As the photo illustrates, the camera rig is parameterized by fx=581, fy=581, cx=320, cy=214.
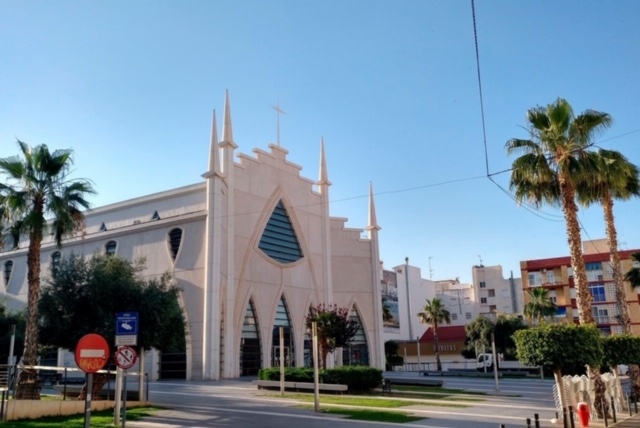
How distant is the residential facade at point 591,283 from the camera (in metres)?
63.9

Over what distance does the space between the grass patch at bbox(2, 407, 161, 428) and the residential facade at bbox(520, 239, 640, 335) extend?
59096 mm

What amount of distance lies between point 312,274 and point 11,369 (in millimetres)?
31289

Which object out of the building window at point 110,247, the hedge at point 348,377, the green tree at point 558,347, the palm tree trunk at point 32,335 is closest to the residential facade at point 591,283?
the hedge at point 348,377

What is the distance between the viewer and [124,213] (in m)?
42.9

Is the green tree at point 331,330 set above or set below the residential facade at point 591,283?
below

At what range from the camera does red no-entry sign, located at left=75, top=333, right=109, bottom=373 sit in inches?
412

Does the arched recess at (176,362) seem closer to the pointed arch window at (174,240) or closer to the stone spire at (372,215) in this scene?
the pointed arch window at (174,240)

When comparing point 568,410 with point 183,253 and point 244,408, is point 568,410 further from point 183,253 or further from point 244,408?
point 183,253

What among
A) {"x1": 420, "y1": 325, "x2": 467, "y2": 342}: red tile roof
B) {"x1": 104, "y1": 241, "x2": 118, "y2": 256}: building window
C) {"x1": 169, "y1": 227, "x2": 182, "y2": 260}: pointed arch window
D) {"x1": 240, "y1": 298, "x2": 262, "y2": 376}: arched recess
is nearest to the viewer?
{"x1": 169, "y1": 227, "x2": 182, "y2": 260}: pointed arch window

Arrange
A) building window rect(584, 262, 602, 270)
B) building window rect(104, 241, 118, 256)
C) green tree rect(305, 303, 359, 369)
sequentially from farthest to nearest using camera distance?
1. building window rect(584, 262, 602, 270)
2. building window rect(104, 241, 118, 256)
3. green tree rect(305, 303, 359, 369)

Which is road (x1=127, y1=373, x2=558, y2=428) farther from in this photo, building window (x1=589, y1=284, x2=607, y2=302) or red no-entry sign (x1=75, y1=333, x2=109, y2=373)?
building window (x1=589, y1=284, x2=607, y2=302)

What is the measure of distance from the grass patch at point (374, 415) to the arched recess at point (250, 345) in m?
21.3

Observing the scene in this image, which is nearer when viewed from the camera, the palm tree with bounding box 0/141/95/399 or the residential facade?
the palm tree with bounding box 0/141/95/399

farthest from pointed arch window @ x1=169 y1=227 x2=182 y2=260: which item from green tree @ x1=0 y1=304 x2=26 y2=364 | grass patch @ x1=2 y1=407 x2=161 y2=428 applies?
grass patch @ x1=2 y1=407 x2=161 y2=428
